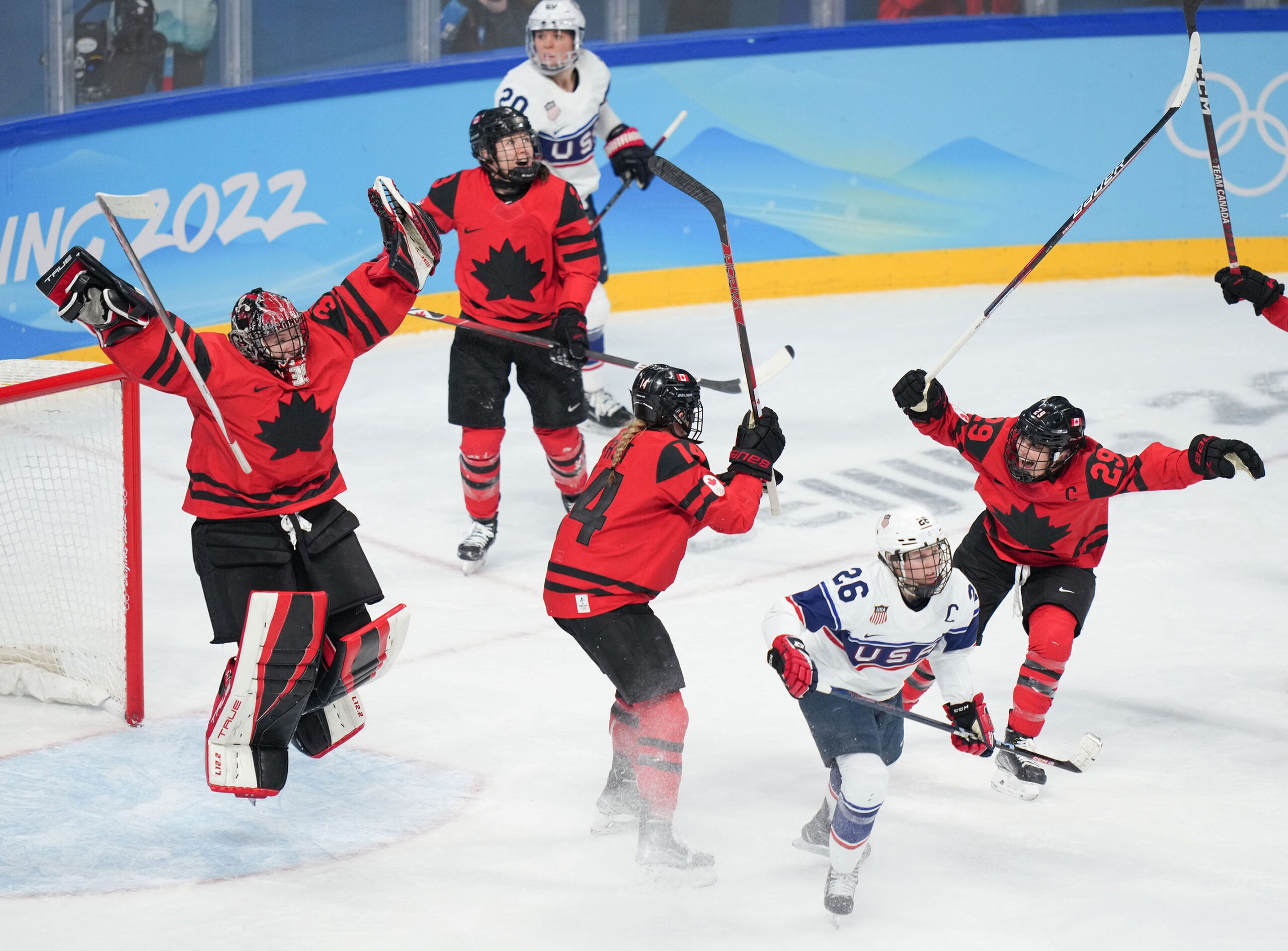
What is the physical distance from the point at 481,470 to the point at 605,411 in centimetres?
131

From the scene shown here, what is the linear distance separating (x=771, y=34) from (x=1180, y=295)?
7.51 feet

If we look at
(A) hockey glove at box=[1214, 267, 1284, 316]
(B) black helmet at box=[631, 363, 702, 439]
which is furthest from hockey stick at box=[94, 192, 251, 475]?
(A) hockey glove at box=[1214, 267, 1284, 316]

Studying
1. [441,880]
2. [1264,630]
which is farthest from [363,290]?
[1264,630]

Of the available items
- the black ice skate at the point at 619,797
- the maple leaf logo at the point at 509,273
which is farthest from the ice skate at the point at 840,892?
the maple leaf logo at the point at 509,273

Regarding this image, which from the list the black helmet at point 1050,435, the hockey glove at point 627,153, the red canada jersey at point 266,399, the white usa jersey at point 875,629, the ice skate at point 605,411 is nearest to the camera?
the white usa jersey at point 875,629

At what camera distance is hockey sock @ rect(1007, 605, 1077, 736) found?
145 inches

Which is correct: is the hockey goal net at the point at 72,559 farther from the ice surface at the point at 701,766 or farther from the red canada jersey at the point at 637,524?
the red canada jersey at the point at 637,524

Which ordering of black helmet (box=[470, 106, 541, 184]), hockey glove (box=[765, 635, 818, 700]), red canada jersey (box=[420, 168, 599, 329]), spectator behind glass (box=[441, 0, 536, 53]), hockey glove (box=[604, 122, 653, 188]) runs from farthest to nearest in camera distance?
spectator behind glass (box=[441, 0, 536, 53]) → hockey glove (box=[604, 122, 653, 188]) → red canada jersey (box=[420, 168, 599, 329]) → black helmet (box=[470, 106, 541, 184]) → hockey glove (box=[765, 635, 818, 700])

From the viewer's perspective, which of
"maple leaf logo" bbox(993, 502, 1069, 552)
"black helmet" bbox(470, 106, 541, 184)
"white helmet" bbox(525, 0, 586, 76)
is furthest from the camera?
"white helmet" bbox(525, 0, 586, 76)

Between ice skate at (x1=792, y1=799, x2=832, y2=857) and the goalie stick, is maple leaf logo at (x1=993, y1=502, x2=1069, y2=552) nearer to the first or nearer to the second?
ice skate at (x1=792, y1=799, x2=832, y2=857)

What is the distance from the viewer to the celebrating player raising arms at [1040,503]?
3621 mm

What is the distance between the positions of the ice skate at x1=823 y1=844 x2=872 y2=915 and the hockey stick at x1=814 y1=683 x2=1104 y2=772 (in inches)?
11.3

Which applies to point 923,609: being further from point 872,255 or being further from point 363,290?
point 872,255

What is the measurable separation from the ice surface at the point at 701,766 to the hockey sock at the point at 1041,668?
17 centimetres
